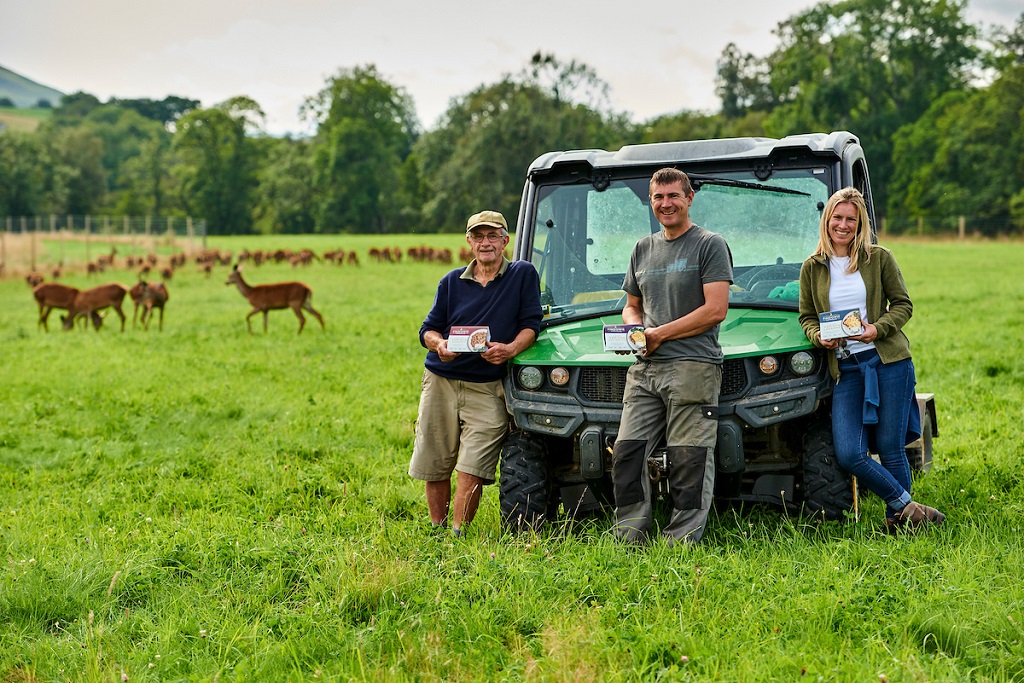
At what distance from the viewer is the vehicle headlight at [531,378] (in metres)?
5.41

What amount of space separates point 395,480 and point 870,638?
4116mm

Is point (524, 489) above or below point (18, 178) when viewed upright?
below

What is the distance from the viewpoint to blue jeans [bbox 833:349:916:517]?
5.14 metres

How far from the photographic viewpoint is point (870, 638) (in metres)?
A: 3.81

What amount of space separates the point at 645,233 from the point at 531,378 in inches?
54.4

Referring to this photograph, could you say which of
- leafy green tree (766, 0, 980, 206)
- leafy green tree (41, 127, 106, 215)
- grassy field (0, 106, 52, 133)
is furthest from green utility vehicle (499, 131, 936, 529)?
grassy field (0, 106, 52, 133)

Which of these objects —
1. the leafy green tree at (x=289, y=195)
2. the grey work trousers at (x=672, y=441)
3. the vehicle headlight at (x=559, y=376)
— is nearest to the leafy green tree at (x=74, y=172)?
the leafy green tree at (x=289, y=195)

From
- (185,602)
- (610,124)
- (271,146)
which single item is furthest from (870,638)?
(271,146)

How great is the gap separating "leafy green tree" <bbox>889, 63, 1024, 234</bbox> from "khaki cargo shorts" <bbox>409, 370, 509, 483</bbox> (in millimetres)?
58242

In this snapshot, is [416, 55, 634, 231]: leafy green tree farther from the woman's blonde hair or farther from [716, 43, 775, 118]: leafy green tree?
the woman's blonde hair

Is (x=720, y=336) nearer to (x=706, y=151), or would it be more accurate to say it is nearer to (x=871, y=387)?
(x=871, y=387)

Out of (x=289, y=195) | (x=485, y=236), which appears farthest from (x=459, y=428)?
(x=289, y=195)

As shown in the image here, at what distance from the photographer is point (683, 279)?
5.08m

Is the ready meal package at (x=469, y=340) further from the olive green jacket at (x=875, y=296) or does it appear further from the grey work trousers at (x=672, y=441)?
the olive green jacket at (x=875, y=296)
